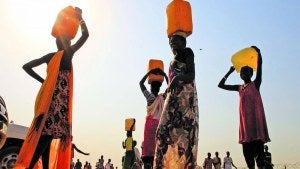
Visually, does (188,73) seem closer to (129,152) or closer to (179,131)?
(179,131)

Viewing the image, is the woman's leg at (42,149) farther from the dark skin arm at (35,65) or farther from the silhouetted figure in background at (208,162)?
the silhouetted figure in background at (208,162)

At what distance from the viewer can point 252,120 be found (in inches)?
281

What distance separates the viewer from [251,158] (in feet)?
22.9

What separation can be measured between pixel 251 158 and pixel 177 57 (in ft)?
8.11

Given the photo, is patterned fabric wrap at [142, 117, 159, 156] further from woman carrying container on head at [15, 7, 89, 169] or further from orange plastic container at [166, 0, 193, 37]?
orange plastic container at [166, 0, 193, 37]

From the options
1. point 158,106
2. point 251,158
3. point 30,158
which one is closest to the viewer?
point 30,158

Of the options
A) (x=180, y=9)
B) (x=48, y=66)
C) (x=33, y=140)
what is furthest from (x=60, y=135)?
(x=180, y=9)

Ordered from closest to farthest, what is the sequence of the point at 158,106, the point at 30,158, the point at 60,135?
the point at 30,158 < the point at 60,135 < the point at 158,106

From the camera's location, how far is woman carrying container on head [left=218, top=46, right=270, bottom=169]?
701 cm

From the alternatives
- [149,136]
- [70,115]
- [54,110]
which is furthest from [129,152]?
[54,110]

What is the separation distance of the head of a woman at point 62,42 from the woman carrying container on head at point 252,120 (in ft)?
10.1

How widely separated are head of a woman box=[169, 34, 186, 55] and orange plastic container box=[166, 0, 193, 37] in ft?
0.39

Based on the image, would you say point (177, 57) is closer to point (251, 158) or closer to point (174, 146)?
point (174, 146)

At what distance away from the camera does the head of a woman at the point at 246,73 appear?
24.4 ft
